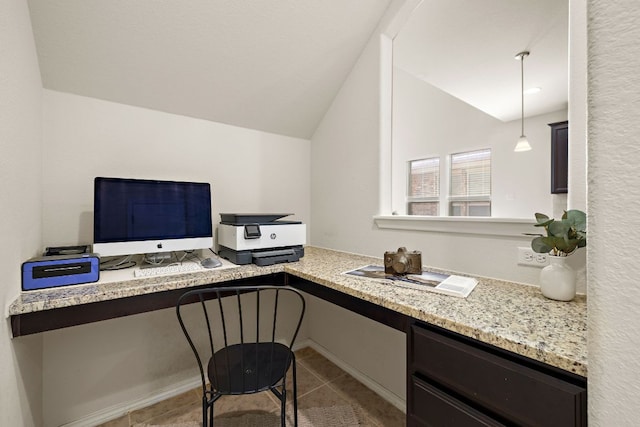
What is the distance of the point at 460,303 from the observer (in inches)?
39.4

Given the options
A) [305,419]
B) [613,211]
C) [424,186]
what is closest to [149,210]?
[305,419]

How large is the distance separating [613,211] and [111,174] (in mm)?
2150

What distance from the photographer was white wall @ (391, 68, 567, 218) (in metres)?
3.27

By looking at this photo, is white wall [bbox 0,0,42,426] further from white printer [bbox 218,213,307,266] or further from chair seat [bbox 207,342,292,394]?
white printer [bbox 218,213,307,266]

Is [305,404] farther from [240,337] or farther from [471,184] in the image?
[471,184]

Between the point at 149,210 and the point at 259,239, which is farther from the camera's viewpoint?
the point at 259,239

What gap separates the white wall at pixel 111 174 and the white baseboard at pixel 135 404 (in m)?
0.03

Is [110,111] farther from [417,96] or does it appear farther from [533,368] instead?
[417,96]

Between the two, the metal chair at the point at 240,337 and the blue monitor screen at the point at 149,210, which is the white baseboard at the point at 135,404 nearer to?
the metal chair at the point at 240,337

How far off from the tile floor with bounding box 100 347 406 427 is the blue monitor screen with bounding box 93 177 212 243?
1.05 meters

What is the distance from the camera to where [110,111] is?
168 cm

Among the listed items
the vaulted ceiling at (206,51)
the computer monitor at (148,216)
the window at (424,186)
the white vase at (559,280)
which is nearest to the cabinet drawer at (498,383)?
the white vase at (559,280)

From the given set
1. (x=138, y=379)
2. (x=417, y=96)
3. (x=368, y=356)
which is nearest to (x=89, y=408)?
(x=138, y=379)

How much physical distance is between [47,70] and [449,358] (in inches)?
88.5
